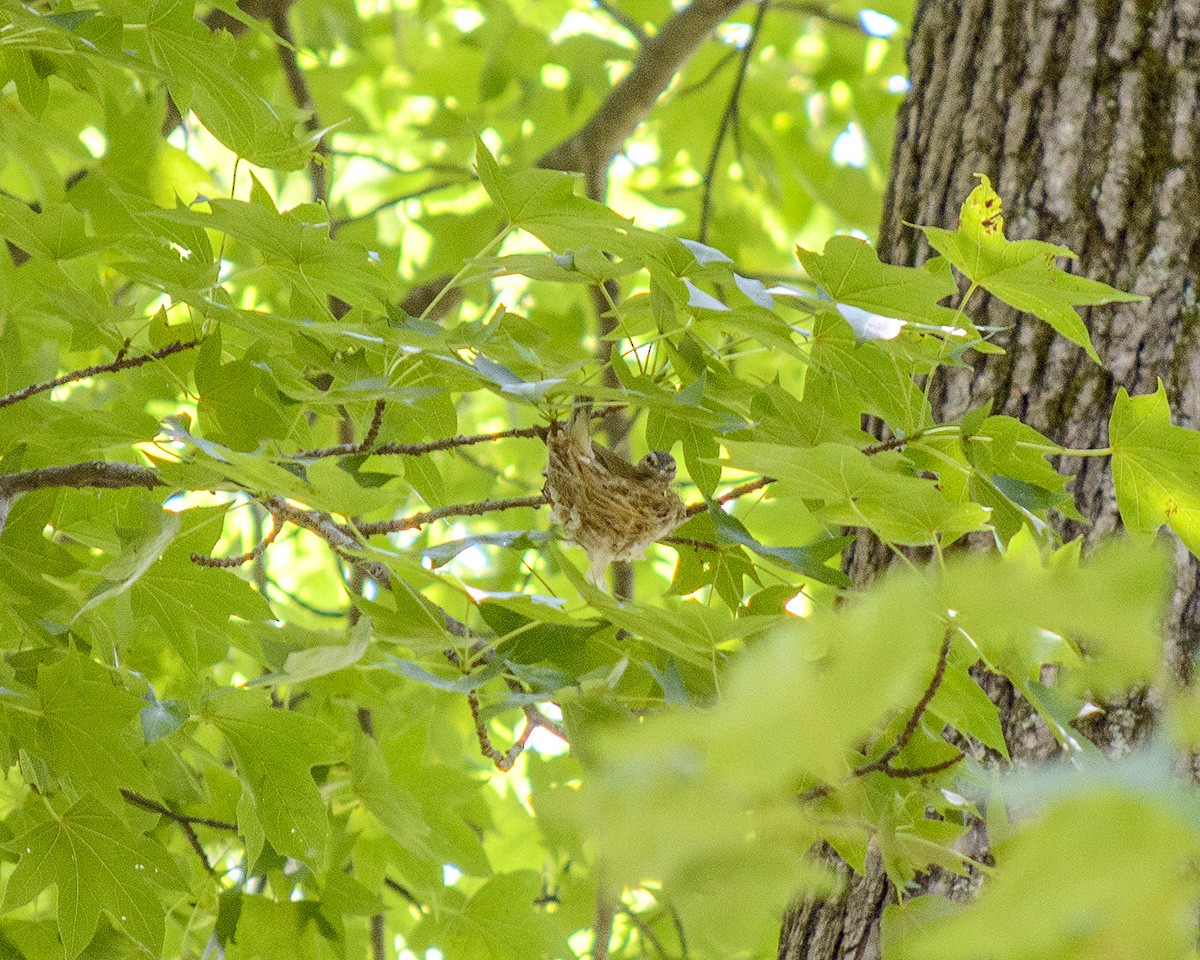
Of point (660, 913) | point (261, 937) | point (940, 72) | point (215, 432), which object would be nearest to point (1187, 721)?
point (215, 432)

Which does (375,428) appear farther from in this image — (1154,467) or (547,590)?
(1154,467)

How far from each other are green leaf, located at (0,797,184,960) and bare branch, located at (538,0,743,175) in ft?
5.62

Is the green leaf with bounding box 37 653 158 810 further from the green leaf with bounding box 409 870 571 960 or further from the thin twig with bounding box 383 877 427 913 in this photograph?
the thin twig with bounding box 383 877 427 913

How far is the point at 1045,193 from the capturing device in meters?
1.37

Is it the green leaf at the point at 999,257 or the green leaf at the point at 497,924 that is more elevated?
the green leaf at the point at 999,257

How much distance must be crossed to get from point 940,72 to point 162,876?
4.54ft

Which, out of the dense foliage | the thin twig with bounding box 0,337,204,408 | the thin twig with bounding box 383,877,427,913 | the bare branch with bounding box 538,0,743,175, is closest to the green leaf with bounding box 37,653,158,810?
the dense foliage

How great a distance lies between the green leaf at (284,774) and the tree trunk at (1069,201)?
1.71 ft

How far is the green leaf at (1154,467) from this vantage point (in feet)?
2.68

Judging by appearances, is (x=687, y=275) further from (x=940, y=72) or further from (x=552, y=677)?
(x=940, y=72)

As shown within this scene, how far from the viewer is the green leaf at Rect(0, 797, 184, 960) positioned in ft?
3.14

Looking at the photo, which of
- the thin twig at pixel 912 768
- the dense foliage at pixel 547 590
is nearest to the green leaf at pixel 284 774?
the dense foliage at pixel 547 590

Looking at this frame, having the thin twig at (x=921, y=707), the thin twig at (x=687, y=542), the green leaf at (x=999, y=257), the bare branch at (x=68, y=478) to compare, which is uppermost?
the green leaf at (x=999, y=257)

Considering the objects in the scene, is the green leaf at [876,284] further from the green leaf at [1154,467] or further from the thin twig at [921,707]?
the thin twig at [921,707]
